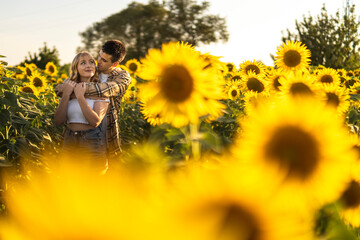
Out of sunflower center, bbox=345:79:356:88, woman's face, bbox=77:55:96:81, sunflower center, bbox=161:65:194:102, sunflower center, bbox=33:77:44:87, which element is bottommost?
sunflower center, bbox=345:79:356:88

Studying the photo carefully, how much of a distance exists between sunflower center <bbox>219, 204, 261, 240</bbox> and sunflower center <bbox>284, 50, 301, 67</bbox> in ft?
12.8

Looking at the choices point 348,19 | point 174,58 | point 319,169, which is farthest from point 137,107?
point 348,19

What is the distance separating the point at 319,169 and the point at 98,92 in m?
2.82

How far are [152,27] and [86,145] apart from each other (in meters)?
38.9

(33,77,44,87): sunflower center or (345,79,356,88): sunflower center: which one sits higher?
(33,77,44,87): sunflower center

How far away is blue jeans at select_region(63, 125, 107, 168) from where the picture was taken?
3299 mm

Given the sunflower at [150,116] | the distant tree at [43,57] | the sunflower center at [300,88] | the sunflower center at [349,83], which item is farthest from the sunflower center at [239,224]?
the distant tree at [43,57]

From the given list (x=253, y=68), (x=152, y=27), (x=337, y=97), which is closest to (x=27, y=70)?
(x=253, y=68)

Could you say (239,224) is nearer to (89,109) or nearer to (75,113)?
(89,109)

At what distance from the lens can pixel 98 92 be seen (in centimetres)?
334

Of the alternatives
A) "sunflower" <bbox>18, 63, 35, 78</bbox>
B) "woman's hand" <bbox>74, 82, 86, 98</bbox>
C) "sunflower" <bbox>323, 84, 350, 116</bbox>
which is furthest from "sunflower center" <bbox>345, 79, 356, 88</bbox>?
"sunflower" <bbox>18, 63, 35, 78</bbox>

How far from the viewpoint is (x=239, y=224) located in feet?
1.37

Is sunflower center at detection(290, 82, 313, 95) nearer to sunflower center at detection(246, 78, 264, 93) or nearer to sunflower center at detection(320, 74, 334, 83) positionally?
sunflower center at detection(246, 78, 264, 93)

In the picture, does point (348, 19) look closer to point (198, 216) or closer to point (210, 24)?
point (198, 216)
